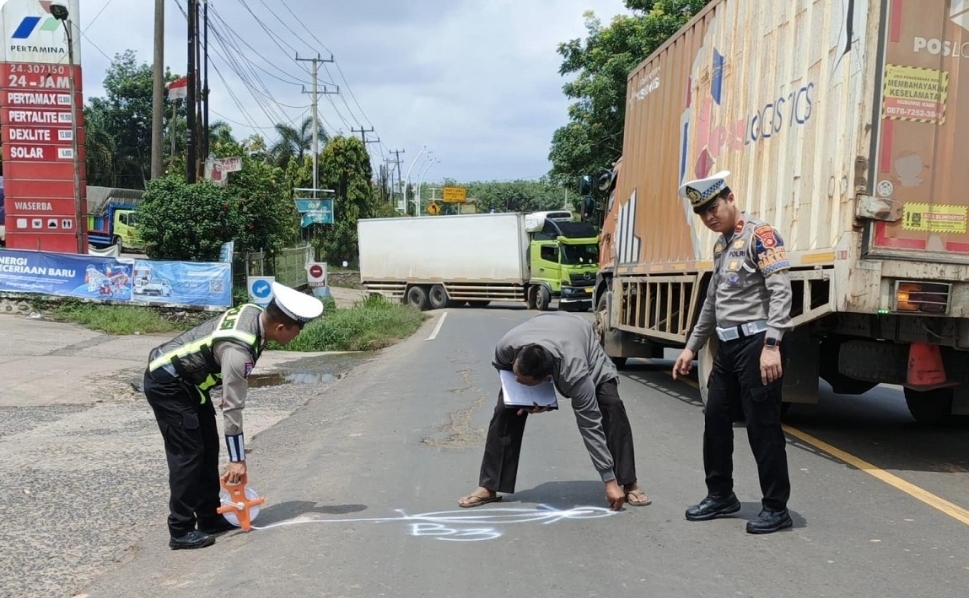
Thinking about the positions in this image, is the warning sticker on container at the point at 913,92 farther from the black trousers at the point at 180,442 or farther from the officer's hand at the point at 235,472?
the black trousers at the point at 180,442

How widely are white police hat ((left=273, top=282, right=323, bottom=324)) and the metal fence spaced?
2099cm

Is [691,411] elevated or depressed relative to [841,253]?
depressed

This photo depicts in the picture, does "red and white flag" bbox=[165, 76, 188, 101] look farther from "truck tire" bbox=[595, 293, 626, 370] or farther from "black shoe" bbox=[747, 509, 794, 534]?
"black shoe" bbox=[747, 509, 794, 534]

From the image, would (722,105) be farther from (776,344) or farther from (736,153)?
(776,344)

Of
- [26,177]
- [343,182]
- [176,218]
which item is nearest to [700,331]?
[176,218]

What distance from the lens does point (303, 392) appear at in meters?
12.6

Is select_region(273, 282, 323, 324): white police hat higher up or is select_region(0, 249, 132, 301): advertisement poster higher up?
select_region(273, 282, 323, 324): white police hat

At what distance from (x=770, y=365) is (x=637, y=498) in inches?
49.8

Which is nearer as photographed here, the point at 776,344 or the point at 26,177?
the point at 776,344

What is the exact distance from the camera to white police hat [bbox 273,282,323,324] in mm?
4785

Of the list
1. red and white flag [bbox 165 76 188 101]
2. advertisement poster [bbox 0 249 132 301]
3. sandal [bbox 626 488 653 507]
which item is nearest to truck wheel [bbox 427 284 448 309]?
red and white flag [bbox 165 76 188 101]

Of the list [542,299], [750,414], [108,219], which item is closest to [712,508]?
[750,414]

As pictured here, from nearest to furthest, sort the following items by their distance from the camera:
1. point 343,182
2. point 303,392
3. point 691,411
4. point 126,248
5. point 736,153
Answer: point 736,153
point 691,411
point 303,392
point 126,248
point 343,182

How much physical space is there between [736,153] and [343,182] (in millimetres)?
47306
